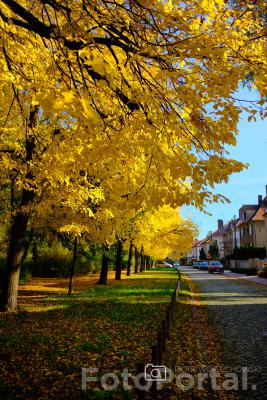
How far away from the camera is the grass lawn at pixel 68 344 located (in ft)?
20.1

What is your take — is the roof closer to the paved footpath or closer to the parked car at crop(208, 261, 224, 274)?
the parked car at crop(208, 261, 224, 274)

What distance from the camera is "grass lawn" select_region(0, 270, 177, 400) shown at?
20.1 feet

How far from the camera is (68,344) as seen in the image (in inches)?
343

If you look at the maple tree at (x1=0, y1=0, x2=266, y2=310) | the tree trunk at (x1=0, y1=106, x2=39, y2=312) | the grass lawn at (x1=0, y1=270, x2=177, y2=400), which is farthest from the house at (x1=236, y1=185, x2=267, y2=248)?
the maple tree at (x1=0, y1=0, x2=266, y2=310)

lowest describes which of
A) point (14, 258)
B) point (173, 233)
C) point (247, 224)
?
point (14, 258)

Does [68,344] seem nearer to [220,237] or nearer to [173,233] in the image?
[173,233]

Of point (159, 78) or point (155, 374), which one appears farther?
point (155, 374)

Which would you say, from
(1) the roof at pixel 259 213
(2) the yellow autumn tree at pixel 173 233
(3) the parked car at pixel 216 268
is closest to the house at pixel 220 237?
(1) the roof at pixel 259 213

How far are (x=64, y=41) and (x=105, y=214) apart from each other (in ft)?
→ 32.9

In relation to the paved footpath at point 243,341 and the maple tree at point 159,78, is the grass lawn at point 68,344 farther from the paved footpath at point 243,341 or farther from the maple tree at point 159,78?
the maple tree at point 159,78

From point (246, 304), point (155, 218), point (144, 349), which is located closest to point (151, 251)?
point (155, 218)

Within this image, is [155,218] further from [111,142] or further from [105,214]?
[111,142]

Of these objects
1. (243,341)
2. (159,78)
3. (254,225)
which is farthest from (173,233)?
(254,225)

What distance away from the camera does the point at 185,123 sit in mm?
5227
